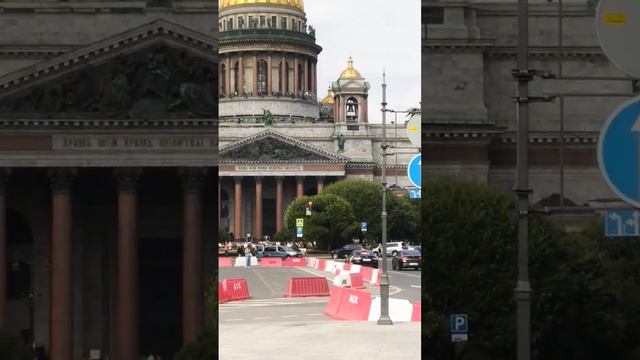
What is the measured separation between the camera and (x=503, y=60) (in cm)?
1412

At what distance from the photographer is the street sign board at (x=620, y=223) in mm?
13938

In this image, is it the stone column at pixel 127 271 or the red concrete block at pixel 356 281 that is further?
the red concrete block at pixel 356 281

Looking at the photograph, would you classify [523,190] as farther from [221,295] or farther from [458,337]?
[221,295]

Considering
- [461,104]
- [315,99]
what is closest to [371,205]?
[315,99]

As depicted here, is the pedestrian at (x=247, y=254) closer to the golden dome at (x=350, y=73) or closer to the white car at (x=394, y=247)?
the white car at (x=394, y=247)

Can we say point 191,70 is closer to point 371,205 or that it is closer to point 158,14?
point 158,14

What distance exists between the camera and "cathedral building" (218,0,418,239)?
15.1 m

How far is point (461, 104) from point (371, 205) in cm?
345

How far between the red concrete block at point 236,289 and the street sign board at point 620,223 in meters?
4.32

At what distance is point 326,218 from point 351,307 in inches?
49.5

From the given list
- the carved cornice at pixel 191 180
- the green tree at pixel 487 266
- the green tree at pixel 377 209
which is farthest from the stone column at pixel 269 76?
the green tree at pixel 487 266

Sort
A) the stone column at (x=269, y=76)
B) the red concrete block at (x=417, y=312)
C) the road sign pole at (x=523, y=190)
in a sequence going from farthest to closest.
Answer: the stone column at (x=269, y=76)
the red concrete block at (x=417, y=312)
the road sign pole at (x=523, y=190)

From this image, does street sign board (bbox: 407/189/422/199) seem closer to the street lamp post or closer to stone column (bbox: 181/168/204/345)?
the street lamp post

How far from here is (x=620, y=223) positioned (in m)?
14.0
